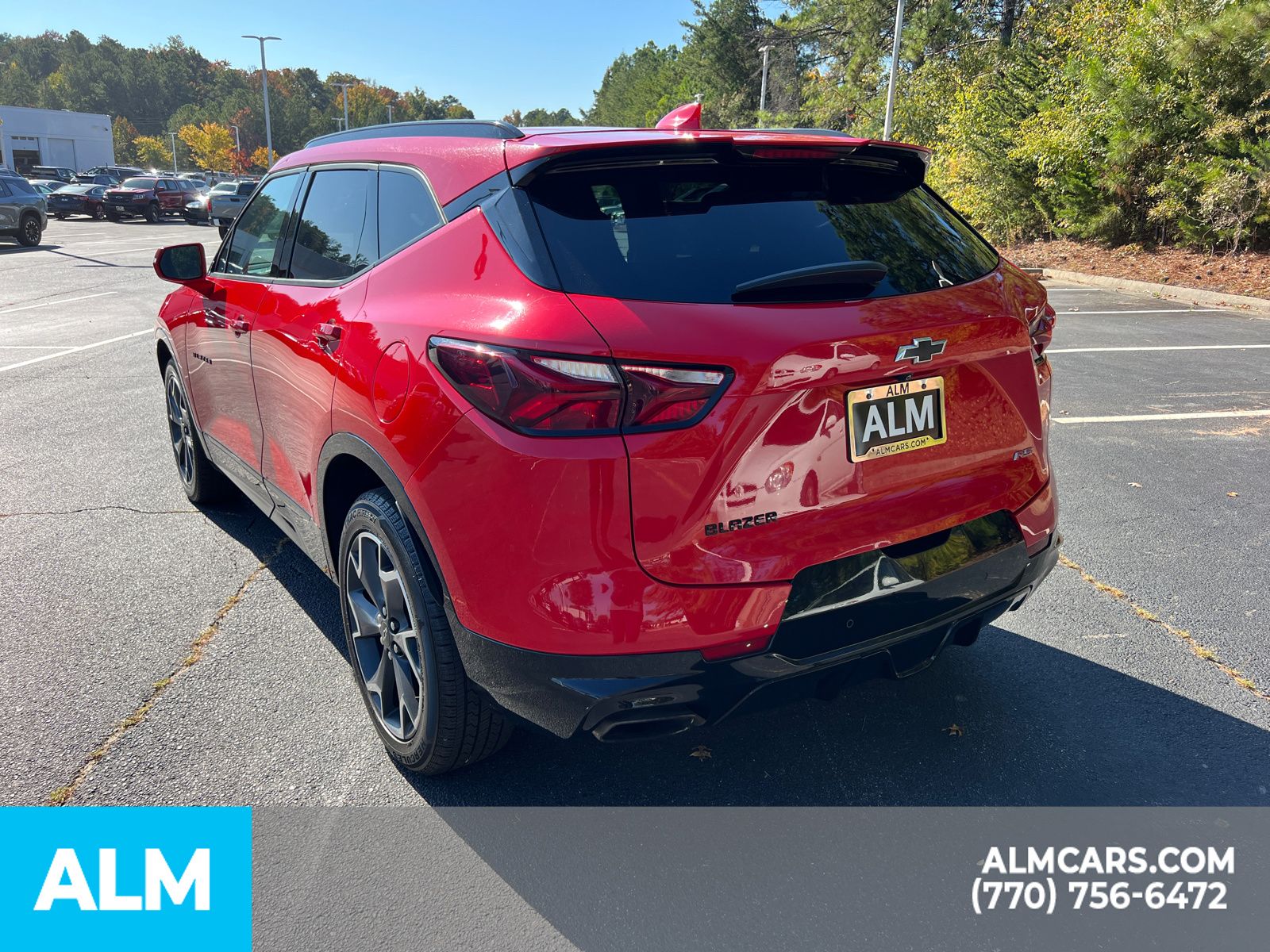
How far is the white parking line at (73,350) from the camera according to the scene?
Result: 892cm

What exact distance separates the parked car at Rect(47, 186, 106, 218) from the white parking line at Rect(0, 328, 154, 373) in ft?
100

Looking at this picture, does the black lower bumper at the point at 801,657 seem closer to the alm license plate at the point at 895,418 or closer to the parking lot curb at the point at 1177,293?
the alm license plate at the point at 895,418

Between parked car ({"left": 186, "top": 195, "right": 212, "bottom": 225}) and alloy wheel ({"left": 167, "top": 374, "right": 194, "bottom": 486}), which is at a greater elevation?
parked car ({"left": 186, "top": 195, "right": 212, "bottom": 225})

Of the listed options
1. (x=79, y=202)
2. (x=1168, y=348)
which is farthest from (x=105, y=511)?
(x=79, y=202)

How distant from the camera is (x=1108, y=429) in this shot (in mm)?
6492

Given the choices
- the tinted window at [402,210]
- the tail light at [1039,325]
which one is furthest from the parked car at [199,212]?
the tail light at [1039,325]

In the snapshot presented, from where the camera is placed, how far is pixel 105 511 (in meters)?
5.03

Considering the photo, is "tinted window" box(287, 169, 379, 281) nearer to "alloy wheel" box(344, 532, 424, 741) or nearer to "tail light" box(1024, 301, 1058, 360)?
"alloy wheel" box(344, 532, 424, 741)

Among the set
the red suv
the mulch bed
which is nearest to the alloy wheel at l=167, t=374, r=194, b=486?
the red suv

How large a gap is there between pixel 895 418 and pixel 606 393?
74 centimetres

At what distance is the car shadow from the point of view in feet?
8.86

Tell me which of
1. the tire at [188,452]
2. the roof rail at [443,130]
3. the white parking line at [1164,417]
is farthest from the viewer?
the white parking line at [1164,417]

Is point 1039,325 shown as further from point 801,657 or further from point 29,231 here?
point 29,231

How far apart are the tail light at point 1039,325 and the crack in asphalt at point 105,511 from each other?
4161mm
